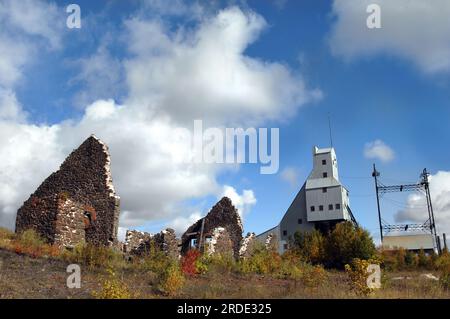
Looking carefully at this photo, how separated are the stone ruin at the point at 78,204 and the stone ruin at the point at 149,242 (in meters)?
2.88

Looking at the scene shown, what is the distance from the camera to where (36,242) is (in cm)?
1859

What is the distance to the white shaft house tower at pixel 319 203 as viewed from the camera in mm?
52594

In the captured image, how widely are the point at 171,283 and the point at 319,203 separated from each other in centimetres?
4284

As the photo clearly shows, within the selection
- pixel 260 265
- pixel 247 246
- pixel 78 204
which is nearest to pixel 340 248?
pixel 247 246

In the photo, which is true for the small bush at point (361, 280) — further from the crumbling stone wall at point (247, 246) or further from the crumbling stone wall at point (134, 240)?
the crumbling stone wall at point (247, 246)

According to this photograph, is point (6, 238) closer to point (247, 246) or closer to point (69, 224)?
point (69, 224)

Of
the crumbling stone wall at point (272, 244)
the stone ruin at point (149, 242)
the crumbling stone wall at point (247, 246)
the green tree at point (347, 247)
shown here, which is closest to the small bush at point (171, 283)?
the stone ruin at point (149, 242)

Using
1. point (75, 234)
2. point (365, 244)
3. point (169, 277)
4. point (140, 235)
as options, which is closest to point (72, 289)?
point (169, 277)

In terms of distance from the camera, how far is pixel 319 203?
53656 millimetres

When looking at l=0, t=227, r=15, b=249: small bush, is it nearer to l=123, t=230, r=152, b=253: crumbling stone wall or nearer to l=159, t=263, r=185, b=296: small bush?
l=159, t=263, r=185, b=296: small bush

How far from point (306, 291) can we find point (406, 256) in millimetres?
31609

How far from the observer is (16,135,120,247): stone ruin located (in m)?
20.5
